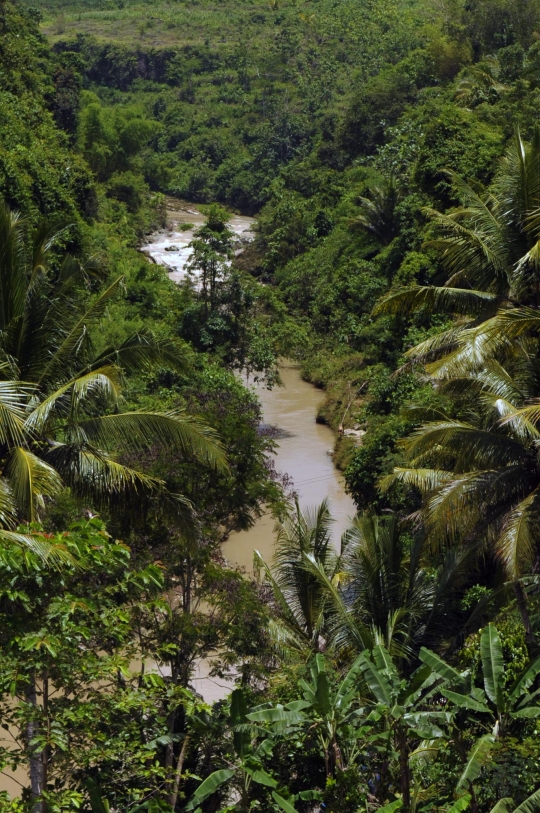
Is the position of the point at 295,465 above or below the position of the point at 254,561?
below

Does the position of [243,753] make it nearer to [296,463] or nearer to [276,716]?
[276,716]

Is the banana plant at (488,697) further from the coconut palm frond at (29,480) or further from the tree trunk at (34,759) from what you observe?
the coconut palm frond at (29,480)

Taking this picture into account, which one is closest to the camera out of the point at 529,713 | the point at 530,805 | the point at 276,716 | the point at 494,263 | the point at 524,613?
the point at 530,805

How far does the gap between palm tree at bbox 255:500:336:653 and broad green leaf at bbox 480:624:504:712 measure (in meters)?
3.28

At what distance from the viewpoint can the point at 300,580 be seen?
1159 centimetres

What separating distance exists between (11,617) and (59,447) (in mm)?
2391

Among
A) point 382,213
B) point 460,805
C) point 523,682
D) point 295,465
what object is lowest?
point 295,465

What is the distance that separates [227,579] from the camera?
402 inches

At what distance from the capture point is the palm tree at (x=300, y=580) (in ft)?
36.8

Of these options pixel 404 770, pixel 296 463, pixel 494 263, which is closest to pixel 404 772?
pixel 404 770

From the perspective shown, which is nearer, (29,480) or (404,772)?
(404,772)

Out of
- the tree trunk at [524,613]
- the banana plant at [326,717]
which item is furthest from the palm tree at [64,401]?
the tree trunk at [524,613]

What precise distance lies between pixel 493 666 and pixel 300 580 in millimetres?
4171

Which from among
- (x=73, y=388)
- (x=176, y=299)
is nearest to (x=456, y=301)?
(x=73, y=388)
